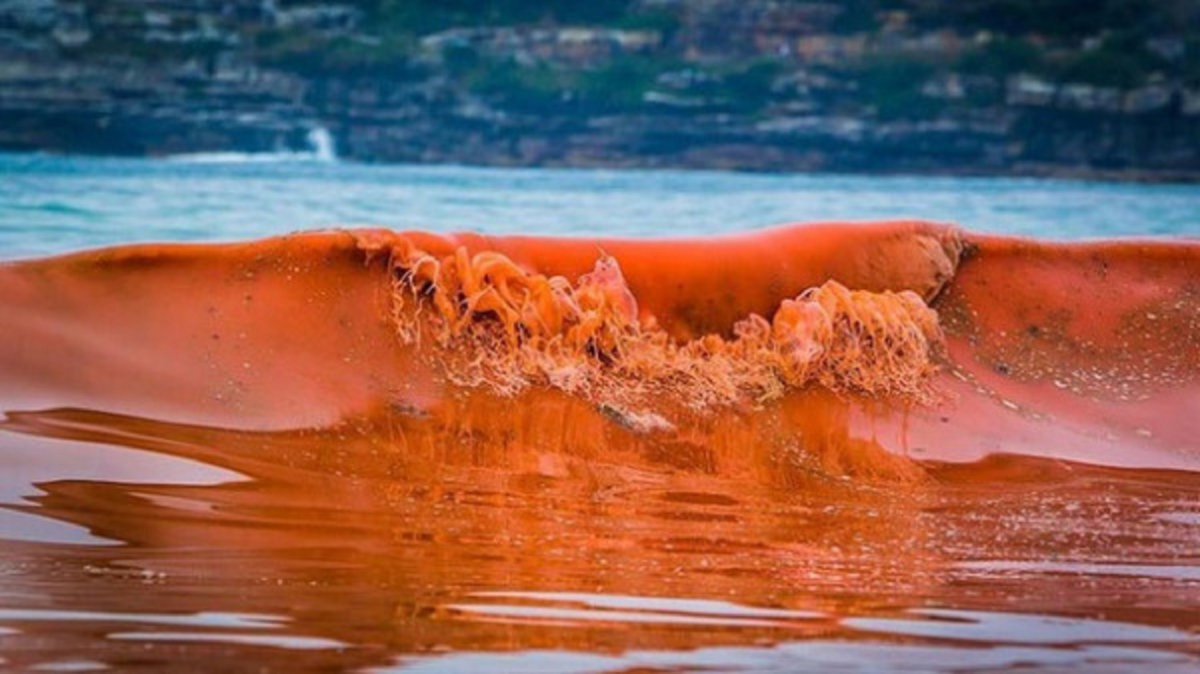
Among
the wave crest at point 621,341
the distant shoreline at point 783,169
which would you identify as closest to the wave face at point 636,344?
the wave crest at point 621,341

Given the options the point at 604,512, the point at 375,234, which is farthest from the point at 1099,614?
the point at 375,234

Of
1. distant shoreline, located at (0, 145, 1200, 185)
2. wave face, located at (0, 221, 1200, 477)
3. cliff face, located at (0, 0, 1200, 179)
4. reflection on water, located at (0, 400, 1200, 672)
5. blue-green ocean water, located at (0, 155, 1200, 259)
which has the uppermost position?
cliff face, located at (0, 0, 1200, 179)

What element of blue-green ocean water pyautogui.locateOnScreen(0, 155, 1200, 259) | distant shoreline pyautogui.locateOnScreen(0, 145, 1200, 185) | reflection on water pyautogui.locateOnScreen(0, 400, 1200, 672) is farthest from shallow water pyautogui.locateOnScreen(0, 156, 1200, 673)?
distant shoreline pyautogui.locateOnScreen(0, 145, 1200, 185)

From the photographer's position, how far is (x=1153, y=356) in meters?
7.86

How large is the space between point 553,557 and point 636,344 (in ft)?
6.14

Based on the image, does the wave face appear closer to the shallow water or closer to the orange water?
the orange water

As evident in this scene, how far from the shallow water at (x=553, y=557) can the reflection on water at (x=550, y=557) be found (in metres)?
0.01

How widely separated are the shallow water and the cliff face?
42.6 m

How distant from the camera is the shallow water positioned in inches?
176

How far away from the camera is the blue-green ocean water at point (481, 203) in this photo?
1873cm

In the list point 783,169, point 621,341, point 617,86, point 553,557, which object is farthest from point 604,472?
point 617,86

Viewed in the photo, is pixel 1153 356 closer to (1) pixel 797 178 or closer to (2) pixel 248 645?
(2) pixel 248 645

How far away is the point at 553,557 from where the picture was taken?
543cm

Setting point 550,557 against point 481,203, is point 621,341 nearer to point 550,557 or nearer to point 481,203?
point 550,557
